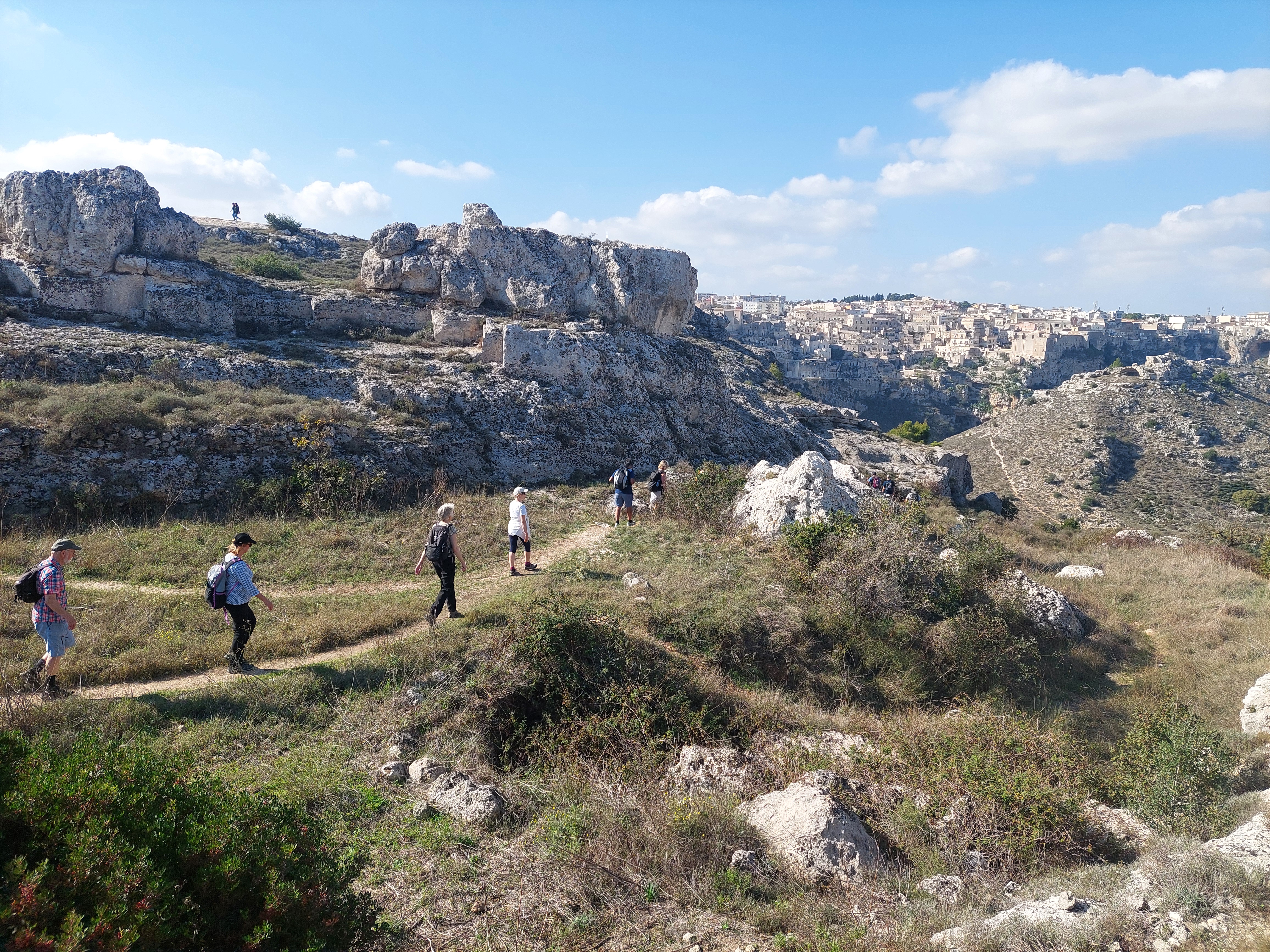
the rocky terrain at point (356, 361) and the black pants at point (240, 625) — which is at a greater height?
the rocky terrain at point (356, 361)

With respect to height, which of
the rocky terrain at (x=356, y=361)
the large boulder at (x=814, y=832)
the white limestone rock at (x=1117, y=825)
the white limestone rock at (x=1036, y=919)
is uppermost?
the rocky terrain at (x=356, y=361)

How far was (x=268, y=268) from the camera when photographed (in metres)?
21.6

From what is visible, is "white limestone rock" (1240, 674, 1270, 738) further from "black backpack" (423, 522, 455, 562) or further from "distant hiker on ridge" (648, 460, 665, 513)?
"distant hiker on ridge" (648, 460, 665, 513)

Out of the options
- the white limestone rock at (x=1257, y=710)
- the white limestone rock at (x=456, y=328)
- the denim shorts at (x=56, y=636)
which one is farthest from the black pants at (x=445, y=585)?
the white limestone rock at (x=456, y=328)

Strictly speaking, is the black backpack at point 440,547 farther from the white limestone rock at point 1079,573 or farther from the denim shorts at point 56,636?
the white limestone rock at point 1079,573

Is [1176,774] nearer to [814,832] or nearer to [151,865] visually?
[814,832]

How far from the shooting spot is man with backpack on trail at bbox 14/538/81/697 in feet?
17.3

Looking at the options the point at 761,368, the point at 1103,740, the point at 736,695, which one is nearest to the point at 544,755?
the point at 736,695

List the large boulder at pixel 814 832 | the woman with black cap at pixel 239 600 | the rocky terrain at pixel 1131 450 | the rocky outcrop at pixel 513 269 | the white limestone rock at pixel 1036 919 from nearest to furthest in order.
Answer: the white limestone rock at pixel 1036 919 < the large boulder at pixel 814 832 < the woman with black cap at pixel 239 600 < the rocky outcrop at pixel 513 269 < the rocky terrain at pixel 1131 450

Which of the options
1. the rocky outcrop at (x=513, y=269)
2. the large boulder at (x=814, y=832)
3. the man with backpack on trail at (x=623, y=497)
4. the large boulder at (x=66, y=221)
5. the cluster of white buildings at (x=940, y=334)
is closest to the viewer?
the large boulder at (x=814, y=832)

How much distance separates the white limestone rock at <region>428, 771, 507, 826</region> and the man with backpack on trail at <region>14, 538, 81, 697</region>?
341cm

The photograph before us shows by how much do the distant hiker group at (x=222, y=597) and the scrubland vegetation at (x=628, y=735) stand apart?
0.35 m

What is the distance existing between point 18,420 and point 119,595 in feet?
18.0

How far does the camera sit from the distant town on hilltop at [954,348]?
69812mm
